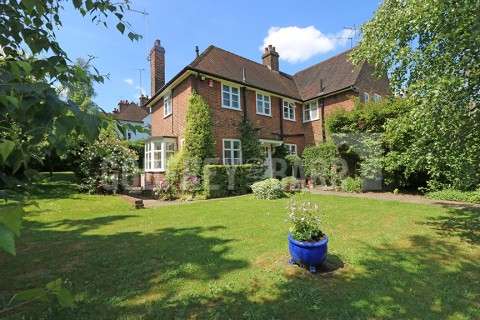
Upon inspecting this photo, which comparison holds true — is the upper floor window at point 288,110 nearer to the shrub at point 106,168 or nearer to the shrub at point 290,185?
the shrub at point 290,185

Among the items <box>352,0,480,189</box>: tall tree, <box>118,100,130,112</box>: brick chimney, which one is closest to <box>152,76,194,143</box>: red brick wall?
<box>352,0,480,189</box>: tall tree

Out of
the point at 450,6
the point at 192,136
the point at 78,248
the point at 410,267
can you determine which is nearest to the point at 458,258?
the point at 410,267

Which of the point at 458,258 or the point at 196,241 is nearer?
the point at 458,258

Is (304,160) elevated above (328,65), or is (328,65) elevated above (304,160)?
(328,65)

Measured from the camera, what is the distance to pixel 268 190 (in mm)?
11289

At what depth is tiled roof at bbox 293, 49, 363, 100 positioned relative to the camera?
17831 millimetres

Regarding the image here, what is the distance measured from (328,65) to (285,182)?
12.8 metres

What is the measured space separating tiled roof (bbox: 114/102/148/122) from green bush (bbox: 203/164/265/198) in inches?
1027

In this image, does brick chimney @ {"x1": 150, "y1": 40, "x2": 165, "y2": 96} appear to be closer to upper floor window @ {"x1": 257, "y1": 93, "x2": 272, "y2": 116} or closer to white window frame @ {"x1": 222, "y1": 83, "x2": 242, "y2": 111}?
white window frame @ {"x1": 222, "y1": 83, "x2": 242, "y2": 111}

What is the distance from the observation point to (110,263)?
464 cm

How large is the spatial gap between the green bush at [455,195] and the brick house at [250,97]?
254 inches

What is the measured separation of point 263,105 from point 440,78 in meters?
12.1

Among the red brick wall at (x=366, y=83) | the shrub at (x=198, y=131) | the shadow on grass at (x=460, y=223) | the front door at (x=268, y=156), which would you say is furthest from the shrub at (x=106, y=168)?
the red brick wall at (x=366, y=83)

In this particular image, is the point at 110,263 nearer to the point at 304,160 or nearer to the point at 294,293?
the point at 294,293
